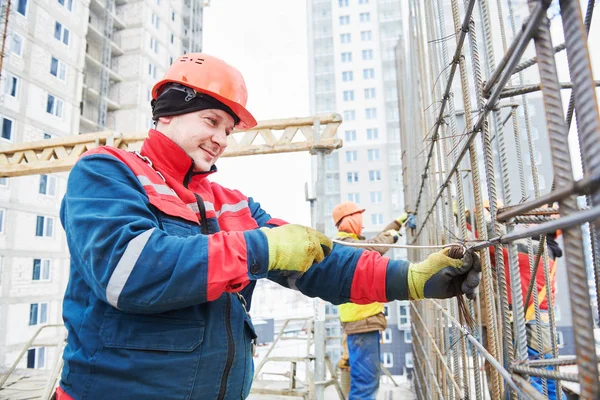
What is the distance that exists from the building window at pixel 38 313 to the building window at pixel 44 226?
9.19 ft

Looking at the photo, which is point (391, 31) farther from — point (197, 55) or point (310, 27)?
point (197, 55)

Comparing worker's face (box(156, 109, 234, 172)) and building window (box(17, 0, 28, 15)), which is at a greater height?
building window (box(17, 0, 28, 15))

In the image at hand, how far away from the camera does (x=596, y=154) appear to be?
1.64 feet

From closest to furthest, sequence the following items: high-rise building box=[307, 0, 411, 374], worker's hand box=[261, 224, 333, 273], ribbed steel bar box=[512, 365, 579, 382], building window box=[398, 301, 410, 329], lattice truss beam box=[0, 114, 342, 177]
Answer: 1. ribbed steel bar box=[512, 365, 579, 382]
2. worker's hand box=[261, 224, 333, 273]
3. lattice truss beam box=[0, 114, 342, 177]
4. building window box=[398, 301, 410, 329]
5. high-rise building box=[307, 0, 411, 374]

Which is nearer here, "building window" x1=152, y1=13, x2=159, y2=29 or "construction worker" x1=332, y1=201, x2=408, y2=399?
"construction worker" x1=332, y1=201, x2=408, y2=399

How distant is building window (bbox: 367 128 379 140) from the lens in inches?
1332

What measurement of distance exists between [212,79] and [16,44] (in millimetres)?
19078

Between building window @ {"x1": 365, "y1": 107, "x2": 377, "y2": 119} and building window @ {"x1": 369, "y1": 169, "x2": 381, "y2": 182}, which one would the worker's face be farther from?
building window @ {"x1": 365, "y1": 107, "x2": 377, "y2": 119}

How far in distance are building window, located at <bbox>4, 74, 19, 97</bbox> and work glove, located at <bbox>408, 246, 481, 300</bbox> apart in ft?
60.7

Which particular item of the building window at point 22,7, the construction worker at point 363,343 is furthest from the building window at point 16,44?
the construction worker at point 363,343

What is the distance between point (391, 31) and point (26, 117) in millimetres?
28711

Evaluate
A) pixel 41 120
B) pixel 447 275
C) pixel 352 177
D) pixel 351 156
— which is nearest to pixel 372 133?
pixel 351 156

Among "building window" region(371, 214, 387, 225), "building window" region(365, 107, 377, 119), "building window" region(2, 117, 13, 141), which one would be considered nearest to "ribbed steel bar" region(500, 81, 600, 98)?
"building window" region(2, 117, 13, 141)

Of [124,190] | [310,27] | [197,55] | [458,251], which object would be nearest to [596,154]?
[458,251]
